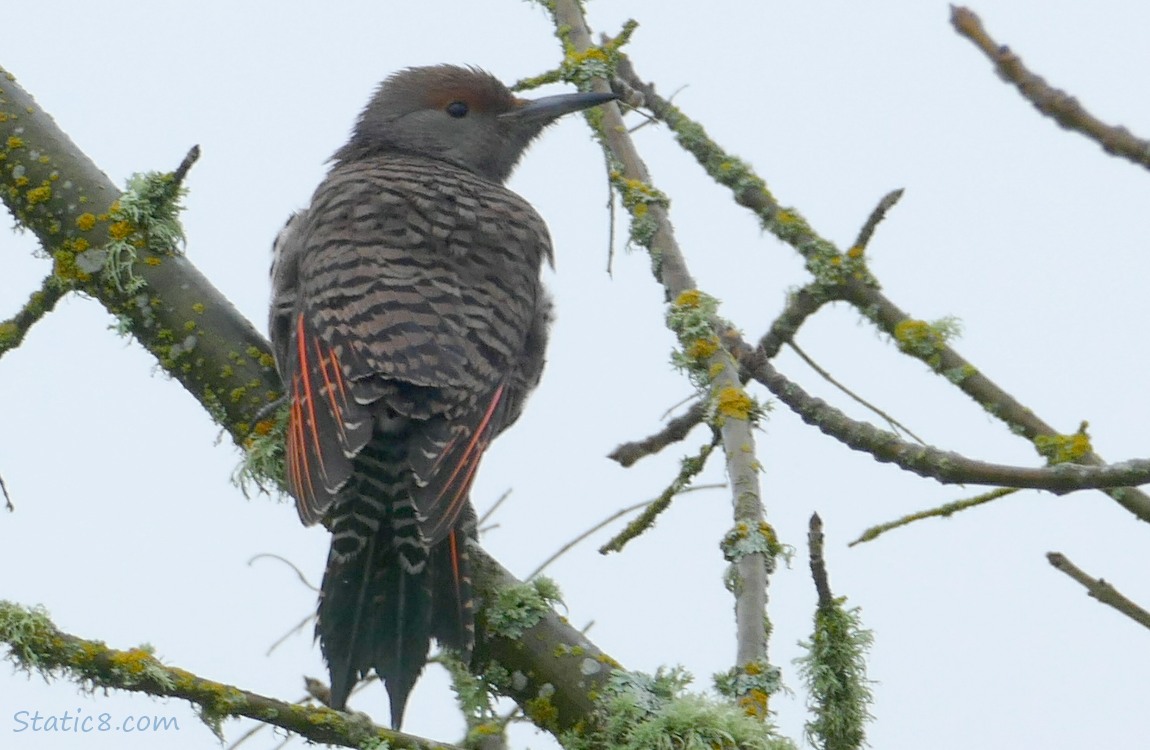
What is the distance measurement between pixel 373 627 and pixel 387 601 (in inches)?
2.5

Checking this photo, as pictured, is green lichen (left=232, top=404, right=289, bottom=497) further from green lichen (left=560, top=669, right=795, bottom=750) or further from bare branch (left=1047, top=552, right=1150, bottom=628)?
bare branch (left=1047, top=552, right=1150, bottom=628)

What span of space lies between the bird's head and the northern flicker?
415 mm

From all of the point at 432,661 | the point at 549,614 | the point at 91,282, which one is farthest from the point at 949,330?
the point at 91,282

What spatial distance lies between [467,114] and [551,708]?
293 centimetres

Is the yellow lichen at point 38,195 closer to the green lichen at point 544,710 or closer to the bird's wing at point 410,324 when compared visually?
the bird's wing at point 410,324

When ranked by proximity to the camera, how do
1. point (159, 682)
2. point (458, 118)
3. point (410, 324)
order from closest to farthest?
point (159, 682), point (410, 324), point (458, 118)

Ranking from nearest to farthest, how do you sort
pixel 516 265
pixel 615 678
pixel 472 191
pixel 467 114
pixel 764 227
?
pixel 615 678 → pixel 764 227 → pixel 516 265 → pixel 472 191 → pixel 467 114

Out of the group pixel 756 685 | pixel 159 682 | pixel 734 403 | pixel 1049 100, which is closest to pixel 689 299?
pixel 734 403

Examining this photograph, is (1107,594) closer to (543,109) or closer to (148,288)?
(148,288)

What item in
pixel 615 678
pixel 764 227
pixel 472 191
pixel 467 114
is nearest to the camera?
pixel 615 678

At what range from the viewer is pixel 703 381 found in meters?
3.29

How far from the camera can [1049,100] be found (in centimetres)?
163

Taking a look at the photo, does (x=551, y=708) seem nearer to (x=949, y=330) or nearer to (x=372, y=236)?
(x=949, y=330)

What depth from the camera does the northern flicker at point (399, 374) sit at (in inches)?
128
